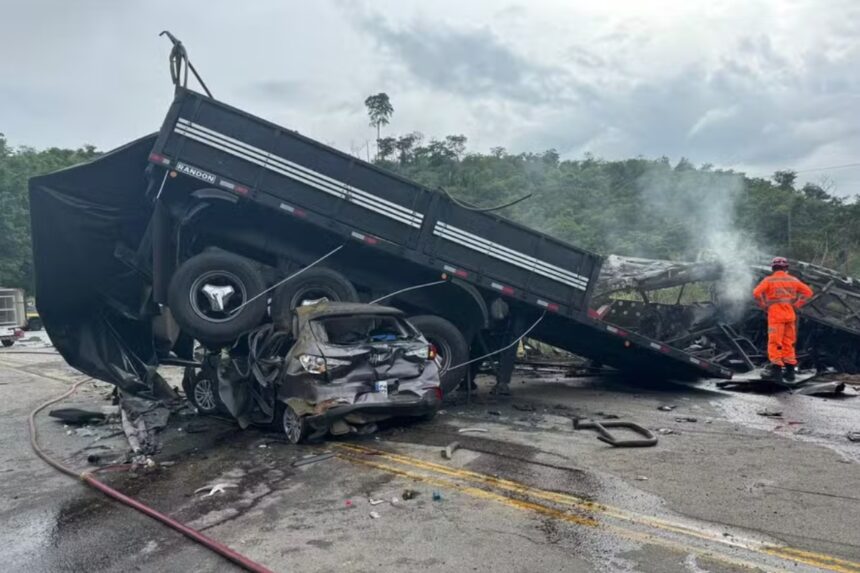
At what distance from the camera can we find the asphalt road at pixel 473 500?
3.59 m

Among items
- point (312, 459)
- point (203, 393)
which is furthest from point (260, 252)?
point (312, 459)

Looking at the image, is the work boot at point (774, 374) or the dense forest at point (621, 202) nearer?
the work boot at point (774, 374)

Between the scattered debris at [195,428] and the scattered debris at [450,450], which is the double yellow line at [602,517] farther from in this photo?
the scattered debris at [195,428]

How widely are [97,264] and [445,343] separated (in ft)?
15.7

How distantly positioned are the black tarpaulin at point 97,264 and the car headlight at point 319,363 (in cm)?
357

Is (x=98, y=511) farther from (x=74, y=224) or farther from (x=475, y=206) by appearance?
(x=475, y=206)

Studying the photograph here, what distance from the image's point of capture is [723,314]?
37.0 ft

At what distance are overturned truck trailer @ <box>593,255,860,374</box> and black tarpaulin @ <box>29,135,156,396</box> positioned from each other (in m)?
7.11

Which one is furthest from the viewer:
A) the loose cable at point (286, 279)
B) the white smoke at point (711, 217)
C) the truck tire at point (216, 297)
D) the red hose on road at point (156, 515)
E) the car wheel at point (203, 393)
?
the white smoke at point (711, 217)

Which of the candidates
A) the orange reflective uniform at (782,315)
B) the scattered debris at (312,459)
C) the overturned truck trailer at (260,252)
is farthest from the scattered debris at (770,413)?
the scattered debris at (312,459)

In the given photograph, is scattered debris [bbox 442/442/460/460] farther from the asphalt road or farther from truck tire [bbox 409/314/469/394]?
truck tire [bbox 409/314/469/394]

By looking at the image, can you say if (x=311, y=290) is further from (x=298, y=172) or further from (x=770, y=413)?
(x=770, y=413)

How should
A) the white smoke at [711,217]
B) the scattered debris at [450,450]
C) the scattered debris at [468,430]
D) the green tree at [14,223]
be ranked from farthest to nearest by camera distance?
the green tree at [14,223] < the white smoke at [711,217] < the scattered debris at [468,430] < the scattered debris at [450,450]

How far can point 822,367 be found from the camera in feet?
36.0
